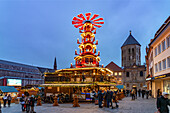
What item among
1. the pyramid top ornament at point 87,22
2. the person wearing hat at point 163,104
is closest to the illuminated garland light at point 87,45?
the pyramid top ornament at point 87,22

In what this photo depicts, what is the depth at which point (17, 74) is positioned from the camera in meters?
68.7

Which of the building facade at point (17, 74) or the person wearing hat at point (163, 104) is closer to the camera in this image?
the person wearing hat at point (163, 104)

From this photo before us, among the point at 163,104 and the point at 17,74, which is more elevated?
the point at 17,74

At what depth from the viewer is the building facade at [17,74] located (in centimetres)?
5944

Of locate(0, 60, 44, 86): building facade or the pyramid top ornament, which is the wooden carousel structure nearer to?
the pyramid top ornament

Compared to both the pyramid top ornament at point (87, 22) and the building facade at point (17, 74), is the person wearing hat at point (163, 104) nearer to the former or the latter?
the pyramid top ornament at point (87, 22)

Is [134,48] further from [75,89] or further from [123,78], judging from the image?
[75,89]

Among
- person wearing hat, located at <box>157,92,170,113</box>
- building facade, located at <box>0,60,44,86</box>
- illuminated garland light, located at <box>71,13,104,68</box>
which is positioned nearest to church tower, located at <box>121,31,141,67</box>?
building facade, located at <box>0,60,44,86</box>

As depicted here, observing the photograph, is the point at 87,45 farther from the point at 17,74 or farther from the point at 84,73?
the point at 17,74

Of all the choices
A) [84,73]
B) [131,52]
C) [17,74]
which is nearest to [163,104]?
[84,73]

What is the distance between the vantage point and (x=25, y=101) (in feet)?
51.7

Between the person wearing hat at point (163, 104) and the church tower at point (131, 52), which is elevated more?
the church tower at point (131, 52)

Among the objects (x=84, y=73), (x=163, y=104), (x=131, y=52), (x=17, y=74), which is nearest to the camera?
(x=163, y=104)

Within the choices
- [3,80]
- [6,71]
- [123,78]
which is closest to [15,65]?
[6,71]
